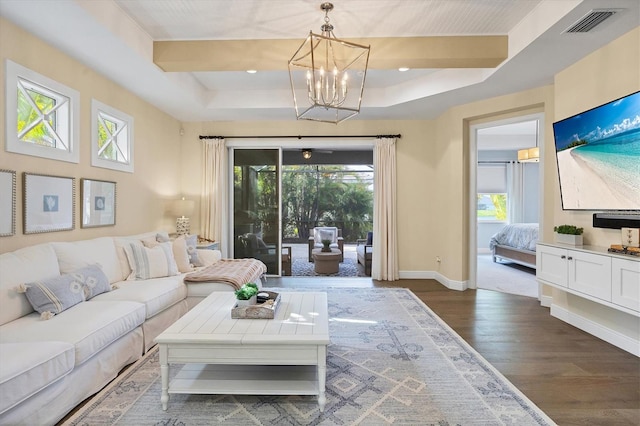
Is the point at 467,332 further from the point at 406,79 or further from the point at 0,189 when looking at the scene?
the point at 0,189

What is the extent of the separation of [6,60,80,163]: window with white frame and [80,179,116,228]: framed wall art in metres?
0.34

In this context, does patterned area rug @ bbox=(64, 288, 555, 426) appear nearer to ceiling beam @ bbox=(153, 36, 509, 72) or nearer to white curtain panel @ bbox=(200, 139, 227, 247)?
ceiling beam @ bbox=(153, 36, 509, 72)

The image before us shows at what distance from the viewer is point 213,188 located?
19.0ft

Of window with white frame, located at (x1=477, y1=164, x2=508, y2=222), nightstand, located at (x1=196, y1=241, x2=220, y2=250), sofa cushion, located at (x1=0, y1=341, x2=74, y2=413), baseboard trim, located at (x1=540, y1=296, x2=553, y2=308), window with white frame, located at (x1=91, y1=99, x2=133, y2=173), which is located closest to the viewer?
sofa cushion, located at (x1=0, y1=341, x2=74, y2=413)

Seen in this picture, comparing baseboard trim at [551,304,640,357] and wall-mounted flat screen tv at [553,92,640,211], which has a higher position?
wall-mounted flat screen tv at [553,92,640,211]

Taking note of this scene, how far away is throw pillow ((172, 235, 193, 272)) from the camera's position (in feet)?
13.1

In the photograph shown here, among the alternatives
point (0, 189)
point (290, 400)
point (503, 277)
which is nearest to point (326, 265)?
point (503, 277)

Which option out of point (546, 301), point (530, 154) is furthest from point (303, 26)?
point (530, 154)

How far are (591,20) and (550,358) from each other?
285 cm

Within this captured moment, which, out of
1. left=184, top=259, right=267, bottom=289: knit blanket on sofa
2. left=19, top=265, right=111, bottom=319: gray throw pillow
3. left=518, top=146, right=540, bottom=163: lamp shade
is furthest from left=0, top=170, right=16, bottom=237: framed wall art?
left=518, top=146, right=540, bottom=163: lamp shade

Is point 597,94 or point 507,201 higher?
point 597,94

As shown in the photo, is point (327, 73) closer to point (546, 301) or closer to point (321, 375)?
point (321, 375)

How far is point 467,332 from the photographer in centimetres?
335

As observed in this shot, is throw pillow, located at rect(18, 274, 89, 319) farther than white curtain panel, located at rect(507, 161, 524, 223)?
No
